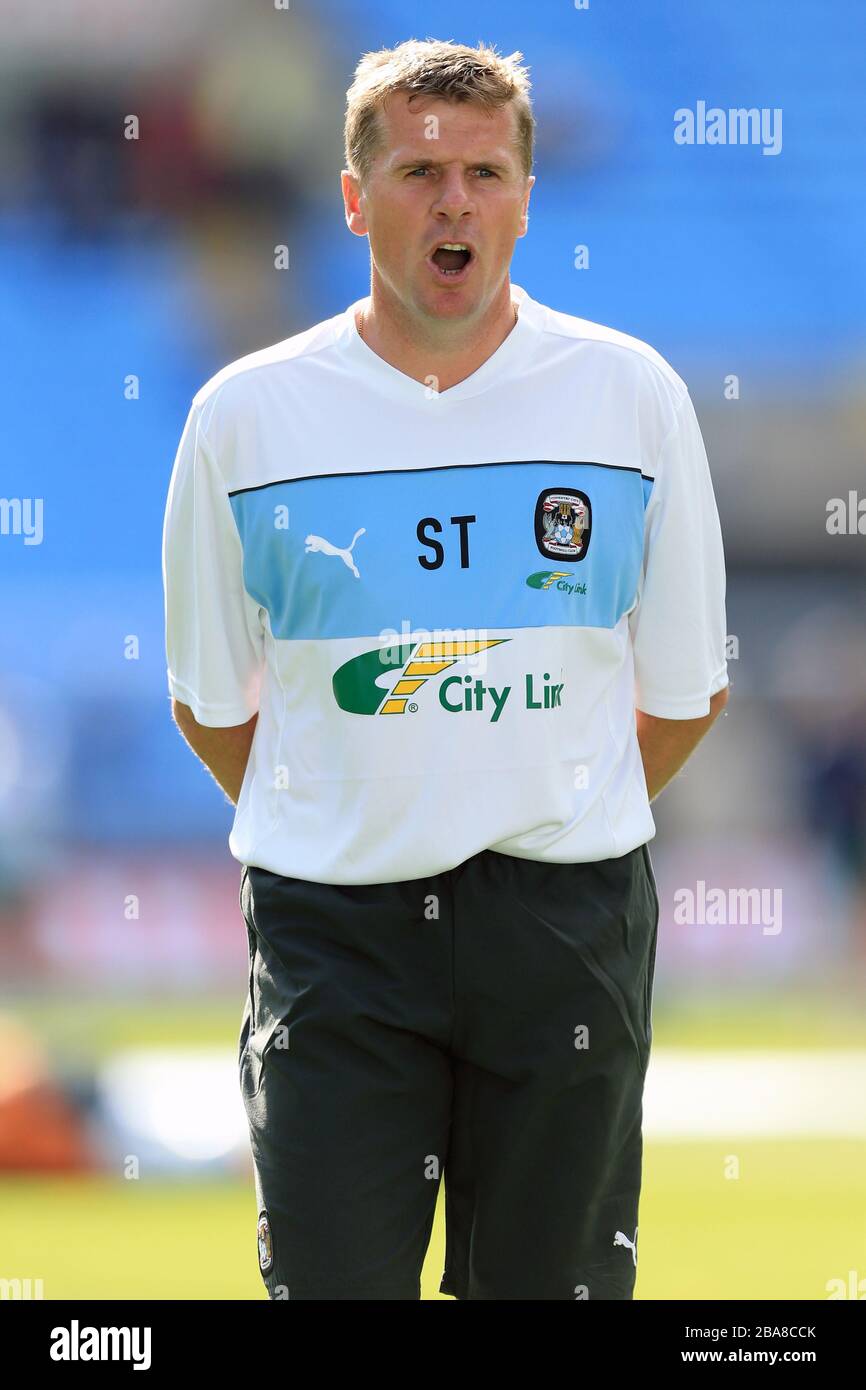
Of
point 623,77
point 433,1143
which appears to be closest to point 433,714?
point 433,1143

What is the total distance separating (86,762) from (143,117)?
6.71 feet

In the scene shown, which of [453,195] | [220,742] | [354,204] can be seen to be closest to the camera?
[453,195]

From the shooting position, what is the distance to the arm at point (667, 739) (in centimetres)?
166

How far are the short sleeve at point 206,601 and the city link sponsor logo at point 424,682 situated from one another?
171mm

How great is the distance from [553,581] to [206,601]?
0.35 meters

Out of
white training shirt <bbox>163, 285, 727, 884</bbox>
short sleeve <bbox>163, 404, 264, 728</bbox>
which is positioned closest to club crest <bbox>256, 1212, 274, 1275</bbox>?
white training shirt <bbox>163, 285, 727, 884</bbox>

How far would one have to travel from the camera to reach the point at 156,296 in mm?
4727

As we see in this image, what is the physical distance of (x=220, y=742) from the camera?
1.63 m

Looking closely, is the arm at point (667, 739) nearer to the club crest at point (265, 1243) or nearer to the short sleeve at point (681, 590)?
the short sleeve at point (681, 590)

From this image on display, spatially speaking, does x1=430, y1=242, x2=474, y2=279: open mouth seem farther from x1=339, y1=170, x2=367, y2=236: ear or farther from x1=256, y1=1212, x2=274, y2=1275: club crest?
x1=256, y1=1212, x2=274, y2=1275: club crest

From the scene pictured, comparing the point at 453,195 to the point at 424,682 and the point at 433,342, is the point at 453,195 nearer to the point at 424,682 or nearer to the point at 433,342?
the point at 433,342

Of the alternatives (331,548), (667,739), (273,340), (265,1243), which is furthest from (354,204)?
(273,340)

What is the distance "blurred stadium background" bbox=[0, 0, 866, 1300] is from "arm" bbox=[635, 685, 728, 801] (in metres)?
2.06

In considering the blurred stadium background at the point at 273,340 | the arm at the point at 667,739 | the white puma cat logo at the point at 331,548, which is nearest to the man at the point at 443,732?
the white puma cat logo at the point at 331,548
